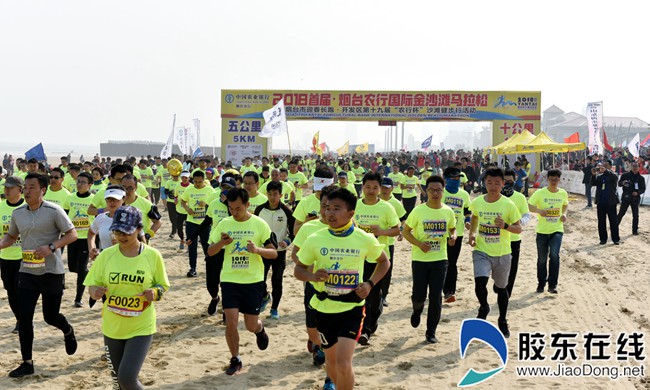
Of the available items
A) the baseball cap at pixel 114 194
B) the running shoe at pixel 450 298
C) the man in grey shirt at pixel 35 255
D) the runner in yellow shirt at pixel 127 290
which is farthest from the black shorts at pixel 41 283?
the running shoe at pixel 450 298

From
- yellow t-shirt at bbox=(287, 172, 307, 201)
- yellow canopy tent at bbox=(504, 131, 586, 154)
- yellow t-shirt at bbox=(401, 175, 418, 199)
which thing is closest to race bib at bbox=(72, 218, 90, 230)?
yellow t-shirt at bbox=(287, 172, 307, 201)

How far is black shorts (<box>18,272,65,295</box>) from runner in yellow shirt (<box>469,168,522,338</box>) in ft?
15.8

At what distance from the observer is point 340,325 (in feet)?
17.2

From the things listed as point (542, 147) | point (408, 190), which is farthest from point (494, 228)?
point (542, 147)

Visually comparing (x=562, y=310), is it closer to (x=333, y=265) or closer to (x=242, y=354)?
(x=242, y=354)

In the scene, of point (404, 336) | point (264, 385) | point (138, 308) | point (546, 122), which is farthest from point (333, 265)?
point (546, 122)

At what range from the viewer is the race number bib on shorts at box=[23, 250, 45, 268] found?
6.50 metres

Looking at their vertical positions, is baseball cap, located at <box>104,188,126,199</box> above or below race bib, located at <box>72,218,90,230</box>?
above

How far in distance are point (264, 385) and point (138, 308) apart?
207 cm

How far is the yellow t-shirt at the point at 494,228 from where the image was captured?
26.5 ft

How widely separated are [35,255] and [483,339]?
17.5ft

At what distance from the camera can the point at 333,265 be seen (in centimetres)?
527

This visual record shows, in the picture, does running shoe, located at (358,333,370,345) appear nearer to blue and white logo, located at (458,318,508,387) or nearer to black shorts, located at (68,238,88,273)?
blue and white logo, located at (458,318,508,387)

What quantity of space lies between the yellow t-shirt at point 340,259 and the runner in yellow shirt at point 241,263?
1.43 m
